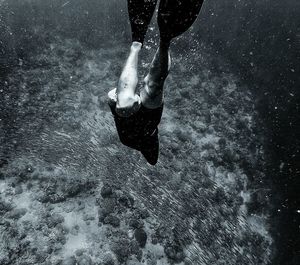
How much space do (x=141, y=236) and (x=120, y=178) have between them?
2.76 ft

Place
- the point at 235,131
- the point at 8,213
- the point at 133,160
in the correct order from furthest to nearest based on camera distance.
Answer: the point at 235,131
the point at 133,160
the point at 8,213

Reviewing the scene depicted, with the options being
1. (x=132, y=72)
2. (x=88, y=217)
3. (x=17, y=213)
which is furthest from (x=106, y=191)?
(x=132, y=72)

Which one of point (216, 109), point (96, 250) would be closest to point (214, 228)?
point (96, 250)

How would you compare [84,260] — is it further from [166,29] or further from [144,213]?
[166,29]

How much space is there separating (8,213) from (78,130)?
1.45 m

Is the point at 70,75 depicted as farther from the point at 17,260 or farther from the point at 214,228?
the point at 214,228

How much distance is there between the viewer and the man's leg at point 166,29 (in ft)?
4.21

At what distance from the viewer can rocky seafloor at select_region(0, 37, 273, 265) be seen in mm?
3533

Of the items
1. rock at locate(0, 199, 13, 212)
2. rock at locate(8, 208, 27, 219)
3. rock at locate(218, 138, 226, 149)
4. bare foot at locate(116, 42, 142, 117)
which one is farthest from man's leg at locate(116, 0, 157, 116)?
rock at locate(218, 138, 226, 149)

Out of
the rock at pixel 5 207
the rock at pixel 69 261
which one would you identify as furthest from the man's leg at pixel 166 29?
the rock at pixel 5 207

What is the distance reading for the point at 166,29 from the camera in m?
1.38

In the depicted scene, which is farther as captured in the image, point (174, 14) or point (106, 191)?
point (106, 191)

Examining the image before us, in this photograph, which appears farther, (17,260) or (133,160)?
(133,160)

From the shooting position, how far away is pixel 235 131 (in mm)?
4613
